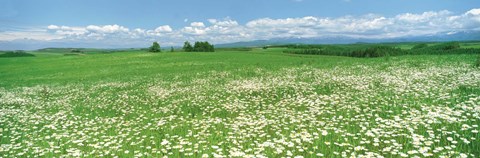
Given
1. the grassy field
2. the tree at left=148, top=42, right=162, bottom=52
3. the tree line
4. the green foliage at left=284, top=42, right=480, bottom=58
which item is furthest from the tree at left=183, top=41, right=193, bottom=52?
the grassy field

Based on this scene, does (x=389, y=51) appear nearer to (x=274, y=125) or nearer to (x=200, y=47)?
(x=200, y=47)

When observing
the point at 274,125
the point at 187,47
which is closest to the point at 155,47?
the point at 187,47

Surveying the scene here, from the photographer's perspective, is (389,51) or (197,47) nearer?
(389,51)

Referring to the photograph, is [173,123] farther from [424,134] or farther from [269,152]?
[424,134]

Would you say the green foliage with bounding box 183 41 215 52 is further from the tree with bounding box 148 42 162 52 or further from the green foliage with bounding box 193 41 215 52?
the tree with bounding box 148 42 162 52

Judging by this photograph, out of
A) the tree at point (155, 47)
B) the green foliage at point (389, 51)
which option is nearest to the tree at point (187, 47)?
the tree at point (155, 47)

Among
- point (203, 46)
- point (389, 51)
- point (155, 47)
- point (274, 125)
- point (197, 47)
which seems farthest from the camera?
point (197, 47)

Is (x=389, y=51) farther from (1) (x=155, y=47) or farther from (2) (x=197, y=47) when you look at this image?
(1) (x=155, y=47)

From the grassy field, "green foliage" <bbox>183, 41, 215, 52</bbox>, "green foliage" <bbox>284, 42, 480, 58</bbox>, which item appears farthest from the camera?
"green foliage" <bbox>183, 41, 215, 52</bbox>

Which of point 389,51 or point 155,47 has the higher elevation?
point 155,47

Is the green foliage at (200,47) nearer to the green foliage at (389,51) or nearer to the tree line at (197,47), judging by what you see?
the tree line at (197,47)

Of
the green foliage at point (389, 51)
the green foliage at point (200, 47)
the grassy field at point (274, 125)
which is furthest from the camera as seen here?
the green foliage at point (200, 47)

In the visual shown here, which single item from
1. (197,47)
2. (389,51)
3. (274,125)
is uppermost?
(197,47)

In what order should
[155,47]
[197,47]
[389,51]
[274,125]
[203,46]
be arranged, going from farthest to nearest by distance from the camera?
[197,47]
[203,46]
[155,47]
[389,51]
[274,125]
